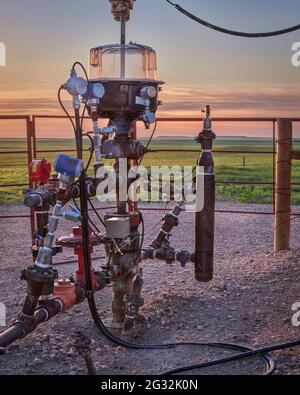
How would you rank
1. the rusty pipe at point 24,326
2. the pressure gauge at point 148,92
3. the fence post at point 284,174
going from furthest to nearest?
the fence post at point 284,174 < the pressure gauge at point 148,92 < the rusty pipe at point 24,326

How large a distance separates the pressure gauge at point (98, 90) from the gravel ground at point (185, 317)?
1764 millimetres

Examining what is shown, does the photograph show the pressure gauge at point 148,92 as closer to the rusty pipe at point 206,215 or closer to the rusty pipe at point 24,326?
the rusty pipe at point 206,215

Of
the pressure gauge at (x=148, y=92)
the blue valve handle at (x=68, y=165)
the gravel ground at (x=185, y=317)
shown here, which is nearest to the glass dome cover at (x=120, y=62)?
the pressure gauge at (x=148, y=92)

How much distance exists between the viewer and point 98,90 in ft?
14.1

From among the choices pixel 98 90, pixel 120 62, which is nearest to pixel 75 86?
pixel 98 90

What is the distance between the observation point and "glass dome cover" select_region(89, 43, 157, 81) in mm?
4512

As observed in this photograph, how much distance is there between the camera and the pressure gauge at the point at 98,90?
4.29 meters

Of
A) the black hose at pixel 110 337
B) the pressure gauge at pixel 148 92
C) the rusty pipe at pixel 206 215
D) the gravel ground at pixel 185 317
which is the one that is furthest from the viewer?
the rusty pipe at pixel 206 215

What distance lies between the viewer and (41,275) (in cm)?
379

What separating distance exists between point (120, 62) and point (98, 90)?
344 millimetres

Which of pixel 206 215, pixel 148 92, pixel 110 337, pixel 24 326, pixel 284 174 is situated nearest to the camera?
pixel 24 326

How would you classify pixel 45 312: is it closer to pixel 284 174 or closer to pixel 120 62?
pixel 120 62

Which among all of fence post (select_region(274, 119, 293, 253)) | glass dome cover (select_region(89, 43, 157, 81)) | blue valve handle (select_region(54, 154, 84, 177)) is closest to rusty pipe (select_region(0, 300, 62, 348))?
blue valve handle (select_region(54, 154, 84, 177))

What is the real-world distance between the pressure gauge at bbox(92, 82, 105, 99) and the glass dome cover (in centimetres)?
19
